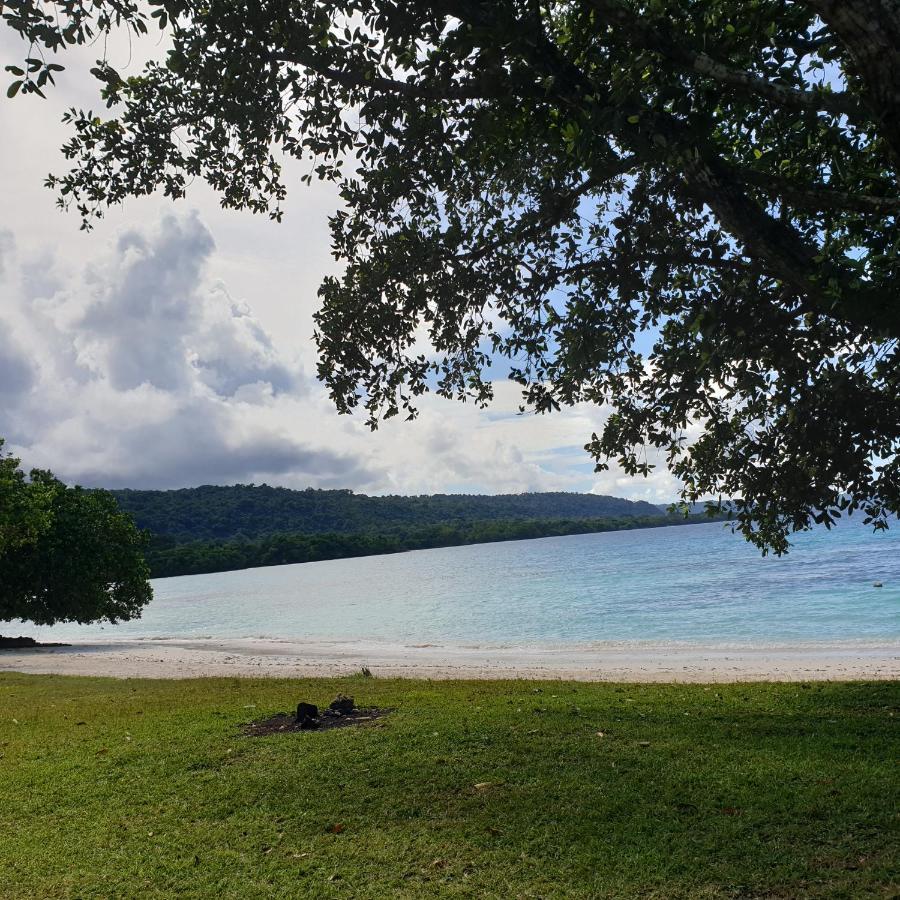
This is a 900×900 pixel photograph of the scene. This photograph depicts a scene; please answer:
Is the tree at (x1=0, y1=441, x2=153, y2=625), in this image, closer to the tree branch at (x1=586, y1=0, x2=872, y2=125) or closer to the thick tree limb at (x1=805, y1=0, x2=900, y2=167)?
the tree branch at (x1=586, y1=0, x2=872, y2=125)

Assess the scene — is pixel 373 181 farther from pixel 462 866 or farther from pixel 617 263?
pixel 462 866

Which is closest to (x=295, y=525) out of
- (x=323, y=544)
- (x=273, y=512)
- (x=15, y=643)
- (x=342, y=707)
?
(x=273, y=512)

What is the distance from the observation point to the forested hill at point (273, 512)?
435ft

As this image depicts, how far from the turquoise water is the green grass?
26.3 meters

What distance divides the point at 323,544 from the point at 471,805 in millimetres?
140717

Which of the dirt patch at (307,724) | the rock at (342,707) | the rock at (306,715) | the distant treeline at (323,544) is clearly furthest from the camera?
the distant treeline at (323,544)

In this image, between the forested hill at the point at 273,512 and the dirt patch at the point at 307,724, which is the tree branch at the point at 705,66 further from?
the forested hill at the point at 273,512

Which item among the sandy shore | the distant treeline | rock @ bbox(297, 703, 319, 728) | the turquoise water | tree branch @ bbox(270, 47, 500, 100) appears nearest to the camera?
tree branch @ bbox(270, 47, 500, 100)

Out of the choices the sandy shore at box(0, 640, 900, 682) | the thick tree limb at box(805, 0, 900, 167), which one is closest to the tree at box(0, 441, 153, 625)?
the sandy shore at box(0, 640, 900, 682)

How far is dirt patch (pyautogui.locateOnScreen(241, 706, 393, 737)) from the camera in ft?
33.3

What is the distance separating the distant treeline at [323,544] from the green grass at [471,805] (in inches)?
3849

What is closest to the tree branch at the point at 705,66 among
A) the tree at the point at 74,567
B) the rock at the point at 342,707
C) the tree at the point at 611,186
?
the tree at the point at 611,186

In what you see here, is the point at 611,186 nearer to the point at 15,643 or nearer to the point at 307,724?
the point at 307,724

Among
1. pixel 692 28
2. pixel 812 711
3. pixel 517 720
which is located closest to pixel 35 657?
pixel 517 720
